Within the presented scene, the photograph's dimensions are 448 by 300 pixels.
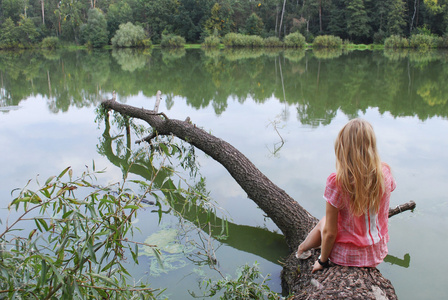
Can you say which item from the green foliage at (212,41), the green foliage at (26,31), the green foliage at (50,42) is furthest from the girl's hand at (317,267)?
the green foliage at (26,31)

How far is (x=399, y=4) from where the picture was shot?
32094 millimetres

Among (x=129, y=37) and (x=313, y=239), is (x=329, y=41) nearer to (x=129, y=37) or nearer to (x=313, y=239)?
(x=129, y=37)

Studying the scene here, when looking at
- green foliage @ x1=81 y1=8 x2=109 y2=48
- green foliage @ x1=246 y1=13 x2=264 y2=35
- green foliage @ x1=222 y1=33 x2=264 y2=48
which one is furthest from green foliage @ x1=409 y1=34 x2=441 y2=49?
green foliage @ x1=81 y1=8 x2=109 y2=48

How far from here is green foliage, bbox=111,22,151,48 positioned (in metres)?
34.2

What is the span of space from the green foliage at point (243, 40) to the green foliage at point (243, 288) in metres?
32.5

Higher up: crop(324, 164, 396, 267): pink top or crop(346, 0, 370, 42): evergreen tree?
crop(346, 0, 370, 42): evergreen tree

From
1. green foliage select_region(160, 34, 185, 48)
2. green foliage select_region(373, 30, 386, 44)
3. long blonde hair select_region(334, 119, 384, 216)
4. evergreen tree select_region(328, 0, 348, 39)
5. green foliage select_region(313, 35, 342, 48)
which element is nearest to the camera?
long blonde hair select_region(334, 119, 384, 216)

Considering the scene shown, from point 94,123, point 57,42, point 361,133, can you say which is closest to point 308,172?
point 361,133

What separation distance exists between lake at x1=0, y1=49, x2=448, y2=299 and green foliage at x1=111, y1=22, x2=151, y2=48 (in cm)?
2043

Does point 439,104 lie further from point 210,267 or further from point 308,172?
point 210,267

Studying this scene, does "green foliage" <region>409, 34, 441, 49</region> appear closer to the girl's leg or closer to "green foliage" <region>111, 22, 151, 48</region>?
"green foliage" <region>111, 22, 151, 48</region>

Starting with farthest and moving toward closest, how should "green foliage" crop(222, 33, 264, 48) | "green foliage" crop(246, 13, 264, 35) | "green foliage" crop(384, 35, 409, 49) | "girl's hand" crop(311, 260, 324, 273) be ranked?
"green foliage" crop(246, 13, 264, 35)
"green foliage" crop(222, 33, 264, 48)
"green foliage" crop(384, 35, 409, 49)
"girl's hand" crop(311, 260, 324, 273)

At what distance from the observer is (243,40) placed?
112 feet

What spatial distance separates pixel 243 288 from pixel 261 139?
4217 millimetres
